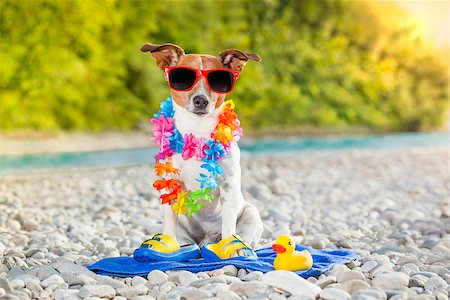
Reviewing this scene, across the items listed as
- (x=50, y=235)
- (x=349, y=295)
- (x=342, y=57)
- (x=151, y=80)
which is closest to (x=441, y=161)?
(x=151, y=80)

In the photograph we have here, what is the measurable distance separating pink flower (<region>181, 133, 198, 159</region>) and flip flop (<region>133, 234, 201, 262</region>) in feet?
1.29

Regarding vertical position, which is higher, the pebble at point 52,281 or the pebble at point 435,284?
the pebble at point 435,284

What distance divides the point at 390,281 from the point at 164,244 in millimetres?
990

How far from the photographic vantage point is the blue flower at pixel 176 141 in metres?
3.03

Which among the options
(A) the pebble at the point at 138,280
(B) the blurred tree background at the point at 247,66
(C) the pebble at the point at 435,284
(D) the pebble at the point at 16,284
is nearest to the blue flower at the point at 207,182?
(A) the pebble at the point at 138,280

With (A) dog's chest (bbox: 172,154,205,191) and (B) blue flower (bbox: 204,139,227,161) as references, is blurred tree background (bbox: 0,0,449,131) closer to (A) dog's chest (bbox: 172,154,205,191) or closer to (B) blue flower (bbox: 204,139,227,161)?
(A) dog's chest (bbox: 172,154,205,191)

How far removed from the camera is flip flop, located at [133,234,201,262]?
119 inches

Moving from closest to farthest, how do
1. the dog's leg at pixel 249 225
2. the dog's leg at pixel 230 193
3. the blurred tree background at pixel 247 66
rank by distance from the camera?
the dog's leg at pixel 230 193
the dog's leg at pixel 249 225
the blurred tree background at pixel 247 66

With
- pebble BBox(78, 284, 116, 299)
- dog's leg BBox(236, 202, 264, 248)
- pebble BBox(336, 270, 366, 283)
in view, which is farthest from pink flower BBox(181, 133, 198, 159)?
pebble BBox(336, 270, 366, 283)

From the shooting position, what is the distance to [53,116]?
46.3ft

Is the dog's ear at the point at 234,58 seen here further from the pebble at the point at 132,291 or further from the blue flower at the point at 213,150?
the pebble at the point at 132,291

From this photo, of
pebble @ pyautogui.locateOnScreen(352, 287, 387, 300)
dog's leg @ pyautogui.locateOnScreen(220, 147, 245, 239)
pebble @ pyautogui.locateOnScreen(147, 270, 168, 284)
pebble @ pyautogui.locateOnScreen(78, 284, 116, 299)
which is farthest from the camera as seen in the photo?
dog's leg @ pyautogui.locateOnScreen(220, 147, 245, 239)

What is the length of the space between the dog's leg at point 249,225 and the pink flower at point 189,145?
1.45 feet

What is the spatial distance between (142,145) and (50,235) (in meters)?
9.38
